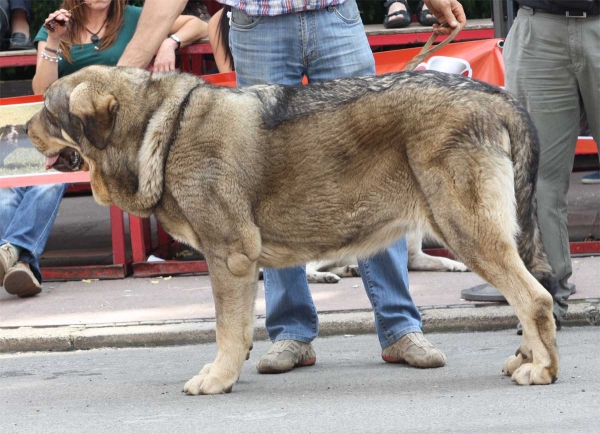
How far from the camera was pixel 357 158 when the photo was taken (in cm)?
480

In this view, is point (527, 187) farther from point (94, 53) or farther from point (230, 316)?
point (94, 53)

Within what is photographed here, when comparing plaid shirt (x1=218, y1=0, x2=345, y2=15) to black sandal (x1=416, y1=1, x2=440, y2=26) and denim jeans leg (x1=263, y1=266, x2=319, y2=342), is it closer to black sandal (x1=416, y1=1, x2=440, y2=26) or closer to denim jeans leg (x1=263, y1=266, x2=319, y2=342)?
denim jeans leg (x1=263, y1=266, x2=319, y2=342)

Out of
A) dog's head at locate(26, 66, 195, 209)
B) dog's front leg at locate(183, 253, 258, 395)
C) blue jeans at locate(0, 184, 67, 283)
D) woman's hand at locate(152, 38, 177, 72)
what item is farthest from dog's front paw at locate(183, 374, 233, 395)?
woman's hand at locate(152, 38, 177, 72)

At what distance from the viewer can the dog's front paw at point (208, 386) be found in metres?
4.99

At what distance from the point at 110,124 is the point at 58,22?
2.29 meters

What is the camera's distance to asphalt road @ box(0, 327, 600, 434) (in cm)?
439

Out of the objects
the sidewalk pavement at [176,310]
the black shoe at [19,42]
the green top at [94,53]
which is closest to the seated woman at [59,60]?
the green top at [94,53]

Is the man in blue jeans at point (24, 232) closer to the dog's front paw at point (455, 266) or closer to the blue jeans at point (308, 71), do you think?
the blue jeans at point (308, 71)

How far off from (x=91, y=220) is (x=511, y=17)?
17.4ft

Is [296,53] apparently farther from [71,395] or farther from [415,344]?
[71,395]

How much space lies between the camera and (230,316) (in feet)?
16.3

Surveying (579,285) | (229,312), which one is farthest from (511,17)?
(229,312)

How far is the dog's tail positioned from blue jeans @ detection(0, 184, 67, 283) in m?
4.19

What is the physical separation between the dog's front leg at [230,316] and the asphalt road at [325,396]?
0.08m
